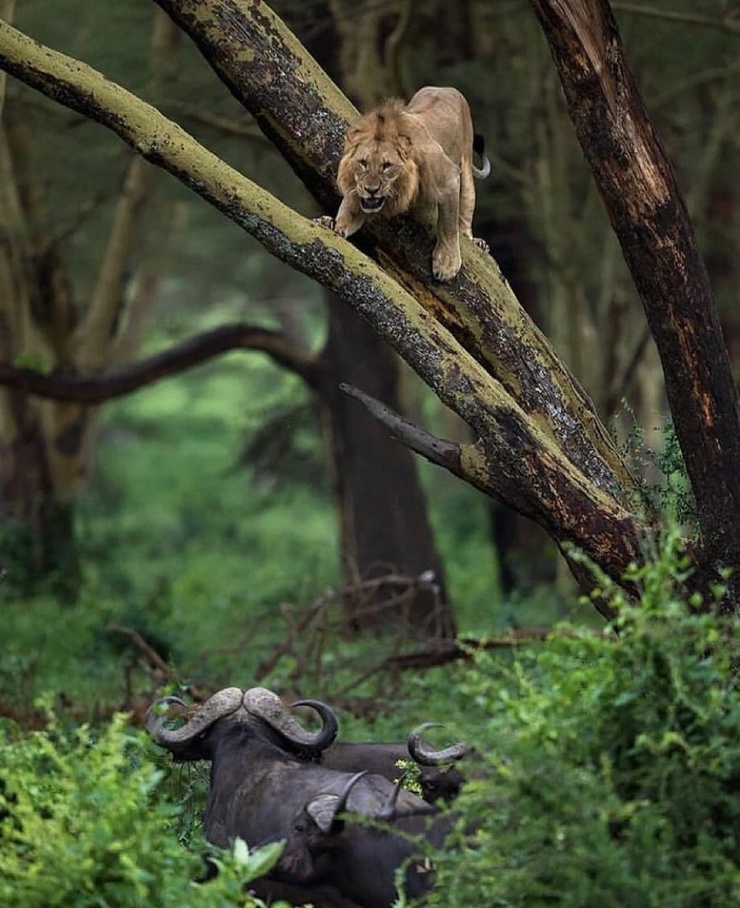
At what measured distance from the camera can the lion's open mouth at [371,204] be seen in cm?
785

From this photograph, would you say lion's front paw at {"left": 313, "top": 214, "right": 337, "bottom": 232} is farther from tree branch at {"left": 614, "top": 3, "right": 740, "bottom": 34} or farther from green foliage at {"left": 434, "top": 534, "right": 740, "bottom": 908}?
tree branch at {"left": 614, "top": 3, "right": 740, "bottom": 34}

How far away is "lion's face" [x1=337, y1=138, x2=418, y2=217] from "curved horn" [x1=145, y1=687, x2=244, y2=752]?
6.84ft

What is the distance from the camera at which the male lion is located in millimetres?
7867

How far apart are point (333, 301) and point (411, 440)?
8.12m

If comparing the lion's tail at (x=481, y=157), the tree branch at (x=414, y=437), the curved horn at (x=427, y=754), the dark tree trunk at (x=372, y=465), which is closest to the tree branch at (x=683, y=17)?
Result: the lion's tail at (x=481, y=157)

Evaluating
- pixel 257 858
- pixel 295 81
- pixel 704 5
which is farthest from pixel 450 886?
pixel 704 5

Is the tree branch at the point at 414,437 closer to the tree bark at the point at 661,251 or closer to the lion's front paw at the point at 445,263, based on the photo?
the lion's front paw at the point at 445,263

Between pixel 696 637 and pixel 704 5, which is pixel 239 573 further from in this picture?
pixel 696 637

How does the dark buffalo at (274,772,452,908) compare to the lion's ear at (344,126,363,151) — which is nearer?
the dark buffalo at (274,772,452,908)

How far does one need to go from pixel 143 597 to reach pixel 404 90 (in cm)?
620

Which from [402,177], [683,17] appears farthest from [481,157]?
[683,17]

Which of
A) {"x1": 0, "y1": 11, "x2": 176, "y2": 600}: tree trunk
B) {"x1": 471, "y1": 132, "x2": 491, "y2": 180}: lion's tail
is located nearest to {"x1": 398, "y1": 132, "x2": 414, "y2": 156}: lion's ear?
{"x1": 471, "y1": 132, "x2": 491, "y2": 180}: lion's tail

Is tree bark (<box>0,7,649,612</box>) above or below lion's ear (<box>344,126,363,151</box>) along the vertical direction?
below

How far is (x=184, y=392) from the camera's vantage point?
186 ft
